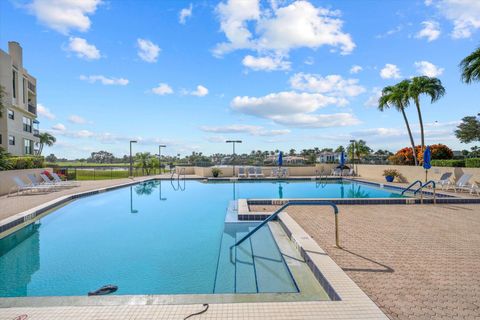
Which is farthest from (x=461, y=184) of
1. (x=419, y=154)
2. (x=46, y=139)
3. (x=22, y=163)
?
(x=46, y=139)

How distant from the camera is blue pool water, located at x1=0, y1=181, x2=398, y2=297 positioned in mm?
3492

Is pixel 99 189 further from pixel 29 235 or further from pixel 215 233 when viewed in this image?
pixel 215 233

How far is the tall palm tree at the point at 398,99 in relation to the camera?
63.6 ft

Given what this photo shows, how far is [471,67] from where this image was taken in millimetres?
12477

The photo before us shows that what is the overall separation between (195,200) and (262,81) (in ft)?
36.1

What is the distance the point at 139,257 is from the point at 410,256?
4095 mm

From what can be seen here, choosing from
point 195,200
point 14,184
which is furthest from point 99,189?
point 195,200

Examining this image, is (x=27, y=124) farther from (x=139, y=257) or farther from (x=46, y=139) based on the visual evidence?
(x=46, y=139)

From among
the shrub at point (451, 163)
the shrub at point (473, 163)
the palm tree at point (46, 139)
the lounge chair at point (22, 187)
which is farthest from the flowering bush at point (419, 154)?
the palm tree at point (46, 139)

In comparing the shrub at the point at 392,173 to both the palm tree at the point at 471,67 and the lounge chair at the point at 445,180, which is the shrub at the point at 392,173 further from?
the palm tree at the point at 471,67

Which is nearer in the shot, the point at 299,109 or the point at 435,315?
the point at 435,315

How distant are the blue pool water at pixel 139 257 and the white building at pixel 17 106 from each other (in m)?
17.7

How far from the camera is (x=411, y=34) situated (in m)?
10.9

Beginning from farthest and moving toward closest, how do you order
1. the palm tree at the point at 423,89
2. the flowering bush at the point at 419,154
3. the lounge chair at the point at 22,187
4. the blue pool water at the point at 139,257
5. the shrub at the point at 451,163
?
the flowering bush at the point at 419,154 < the palm tree at the point at 423,89 < the shrub at the point at 451,163 < the lounge chair at the point at 22,187 < the blue pool water at the point at 139,257
